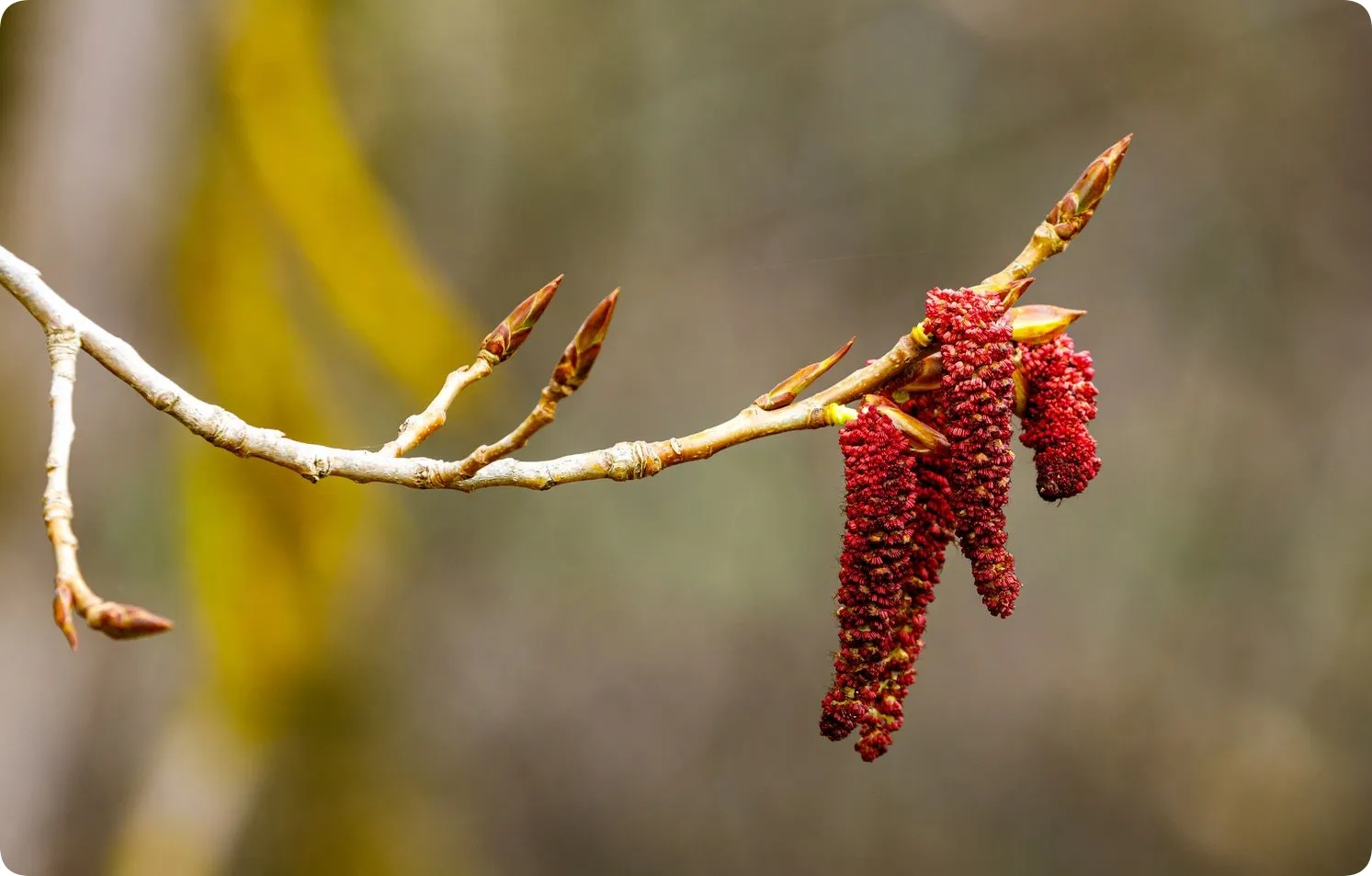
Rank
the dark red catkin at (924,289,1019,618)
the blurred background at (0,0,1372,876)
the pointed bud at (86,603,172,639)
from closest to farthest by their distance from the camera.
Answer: the pointed bud at (86,603,172,639) → the dark red catkin at (924,289,1019,618) → the blurred background at (0,0,1372,876)

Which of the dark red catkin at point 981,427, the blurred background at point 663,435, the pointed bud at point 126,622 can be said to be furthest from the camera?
the blurred background at point 663,435

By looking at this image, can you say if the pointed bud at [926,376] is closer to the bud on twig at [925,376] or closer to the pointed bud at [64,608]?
the bud on twig at [925,376]

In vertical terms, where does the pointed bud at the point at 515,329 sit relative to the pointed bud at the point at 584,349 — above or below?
above

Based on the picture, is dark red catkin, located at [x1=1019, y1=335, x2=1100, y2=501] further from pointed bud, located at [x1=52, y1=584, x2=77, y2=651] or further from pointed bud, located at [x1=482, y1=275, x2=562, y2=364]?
pointed bud, located at [x1=52, y1=584, x2=77, y2=651]

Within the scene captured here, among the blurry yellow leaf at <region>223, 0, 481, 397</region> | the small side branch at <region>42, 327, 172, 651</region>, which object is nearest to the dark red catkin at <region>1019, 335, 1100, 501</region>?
the small side branch at <region>42, 327, 172, 651</region>

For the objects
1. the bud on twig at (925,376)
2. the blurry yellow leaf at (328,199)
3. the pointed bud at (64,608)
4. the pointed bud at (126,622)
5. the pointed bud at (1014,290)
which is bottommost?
the pointed bud at (126,622)

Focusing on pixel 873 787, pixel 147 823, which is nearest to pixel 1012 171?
pixel 873 787

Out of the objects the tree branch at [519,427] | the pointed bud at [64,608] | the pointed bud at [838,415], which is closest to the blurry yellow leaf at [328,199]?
the tree branch at [519,427]

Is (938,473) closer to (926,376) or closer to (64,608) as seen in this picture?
(926,376)
